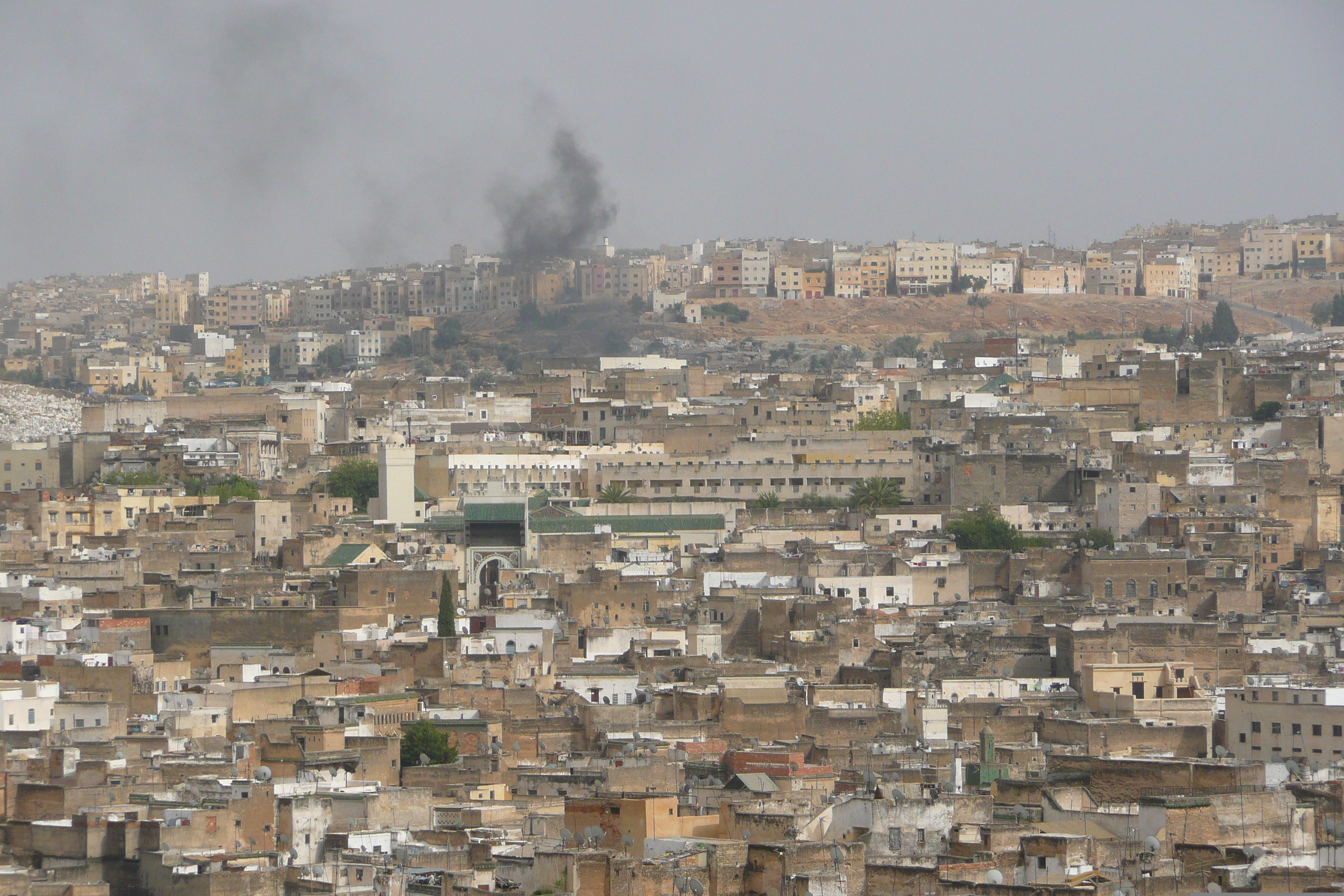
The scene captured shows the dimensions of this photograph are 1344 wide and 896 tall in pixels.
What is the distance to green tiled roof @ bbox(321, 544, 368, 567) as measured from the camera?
47.9 meters

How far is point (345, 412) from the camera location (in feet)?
246

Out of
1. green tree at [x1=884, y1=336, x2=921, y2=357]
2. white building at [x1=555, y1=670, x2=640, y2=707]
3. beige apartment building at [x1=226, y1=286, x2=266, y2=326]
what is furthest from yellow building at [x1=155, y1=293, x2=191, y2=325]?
white building at [x1=555, y1=670, x2=640, y2=707]

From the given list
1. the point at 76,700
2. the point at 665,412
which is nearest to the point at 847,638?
the point at 76,700

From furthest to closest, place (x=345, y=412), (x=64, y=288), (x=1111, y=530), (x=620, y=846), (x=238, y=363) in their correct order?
(x=64, y=288) → (x=238, y=363) → (x=345, y=412) → (x=1111, y=530) → (x=620, y=846)

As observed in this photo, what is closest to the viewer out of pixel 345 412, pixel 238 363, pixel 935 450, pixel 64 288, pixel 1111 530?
pixel 1111 530

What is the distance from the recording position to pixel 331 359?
117125mm

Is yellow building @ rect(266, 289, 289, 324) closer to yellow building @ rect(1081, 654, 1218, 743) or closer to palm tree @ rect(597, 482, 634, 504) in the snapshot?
palm tree @ rect(597, 482, 634, 504)

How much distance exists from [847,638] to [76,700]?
38.0 ft

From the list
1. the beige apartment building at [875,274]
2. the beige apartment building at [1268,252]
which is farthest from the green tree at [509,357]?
A: the beige apartment building at [1268,252]

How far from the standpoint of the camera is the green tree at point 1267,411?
64.4 metres

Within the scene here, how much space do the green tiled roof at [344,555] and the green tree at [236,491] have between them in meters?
7.17

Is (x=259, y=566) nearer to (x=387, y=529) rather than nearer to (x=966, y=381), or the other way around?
(x=387, y=529)

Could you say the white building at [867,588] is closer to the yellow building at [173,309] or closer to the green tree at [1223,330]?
the green tree at [1223,330]

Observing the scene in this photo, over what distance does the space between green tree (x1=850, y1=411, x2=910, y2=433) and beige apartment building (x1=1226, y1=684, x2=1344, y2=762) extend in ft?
111
